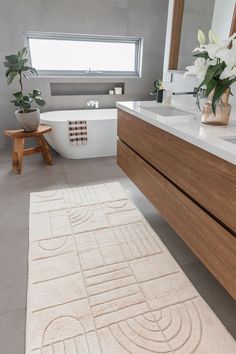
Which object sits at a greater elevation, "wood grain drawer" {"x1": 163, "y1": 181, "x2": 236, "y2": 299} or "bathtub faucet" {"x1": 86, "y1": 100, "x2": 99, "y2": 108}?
"bathtub faucet" {"x1": 86, "y1": 100, "x2": 99, "y2": 108}

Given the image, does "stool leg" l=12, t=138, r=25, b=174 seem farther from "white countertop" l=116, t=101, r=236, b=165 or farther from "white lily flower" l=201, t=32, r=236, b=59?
"white lily flower" l=201, t=32, r=236, b=59

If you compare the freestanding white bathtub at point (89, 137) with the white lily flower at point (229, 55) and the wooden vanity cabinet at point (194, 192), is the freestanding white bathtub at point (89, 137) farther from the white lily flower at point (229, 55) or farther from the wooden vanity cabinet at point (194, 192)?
the white lily flower at point (229, 55)

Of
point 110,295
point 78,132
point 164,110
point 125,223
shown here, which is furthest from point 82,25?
point 110,295

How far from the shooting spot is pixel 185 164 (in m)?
1.21

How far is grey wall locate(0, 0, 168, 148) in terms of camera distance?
9.57ft

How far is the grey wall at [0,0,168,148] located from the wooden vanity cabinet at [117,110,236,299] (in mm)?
2101

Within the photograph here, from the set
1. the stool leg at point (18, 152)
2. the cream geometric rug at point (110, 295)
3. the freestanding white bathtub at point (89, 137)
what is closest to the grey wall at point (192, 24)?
the freestanding white bathtub at point (89, 137)

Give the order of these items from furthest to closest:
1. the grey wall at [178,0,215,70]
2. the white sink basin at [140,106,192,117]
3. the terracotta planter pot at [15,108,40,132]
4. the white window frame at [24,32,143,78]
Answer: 1. the white window frame at [24,32,143,78]
2. the terracotta planter pot at [15,108,40,132]
3. the white sink basin at [140,106,192,117]
4. the grey wall at [178,0,215,70]

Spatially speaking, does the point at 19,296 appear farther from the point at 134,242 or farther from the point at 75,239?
the point at 134,242

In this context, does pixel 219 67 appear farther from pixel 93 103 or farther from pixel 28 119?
pixel 93 103

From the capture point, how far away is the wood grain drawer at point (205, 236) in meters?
0.99

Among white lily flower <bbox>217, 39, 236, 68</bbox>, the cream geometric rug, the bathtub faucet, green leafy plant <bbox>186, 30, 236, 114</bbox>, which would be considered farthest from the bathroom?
the bathtub faucet

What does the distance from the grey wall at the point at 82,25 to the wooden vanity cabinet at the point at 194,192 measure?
2101 millimetres

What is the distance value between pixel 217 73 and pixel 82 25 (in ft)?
8.81
